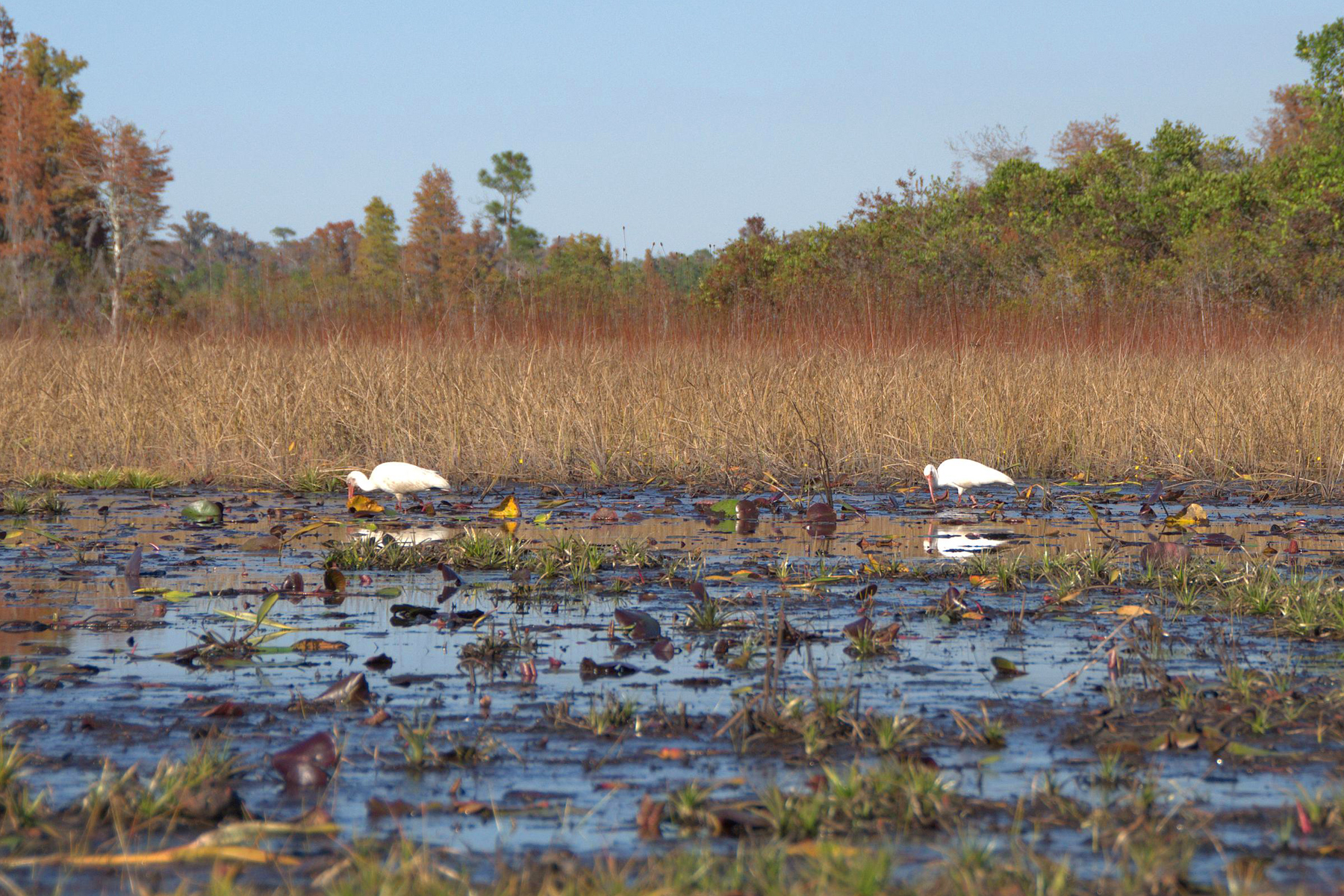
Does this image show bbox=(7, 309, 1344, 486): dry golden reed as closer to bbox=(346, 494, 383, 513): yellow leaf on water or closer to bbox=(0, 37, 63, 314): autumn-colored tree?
bbox=(346, 494, 383, 513): yellow leaf on water

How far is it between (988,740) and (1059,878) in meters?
0.91

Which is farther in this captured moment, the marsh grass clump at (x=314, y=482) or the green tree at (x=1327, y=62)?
the green tree at (x=1327, y=62)

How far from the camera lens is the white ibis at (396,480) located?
7652mm

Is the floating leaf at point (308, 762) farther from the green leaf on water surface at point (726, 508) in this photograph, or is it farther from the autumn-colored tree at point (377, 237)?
the autumn-colored tree at point (377, 237)

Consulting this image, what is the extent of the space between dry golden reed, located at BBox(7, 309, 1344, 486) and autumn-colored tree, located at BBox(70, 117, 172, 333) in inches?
872

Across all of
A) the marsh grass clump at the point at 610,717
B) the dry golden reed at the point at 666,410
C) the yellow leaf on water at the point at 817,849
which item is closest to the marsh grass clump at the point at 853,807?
the yellow leaf on water at the point at 817,849

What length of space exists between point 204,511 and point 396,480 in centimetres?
125

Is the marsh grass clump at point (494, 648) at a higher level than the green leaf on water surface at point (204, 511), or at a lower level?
lower

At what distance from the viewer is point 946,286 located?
1221 cm

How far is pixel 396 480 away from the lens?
25.1 feet

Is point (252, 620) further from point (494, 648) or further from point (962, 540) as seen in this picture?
point (962, 540)

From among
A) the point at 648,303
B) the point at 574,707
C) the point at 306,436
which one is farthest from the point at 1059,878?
the point at 648,303

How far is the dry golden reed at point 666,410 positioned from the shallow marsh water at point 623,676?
255cm

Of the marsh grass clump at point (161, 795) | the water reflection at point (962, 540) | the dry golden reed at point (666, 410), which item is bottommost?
the water reflection at point (962, 540)
